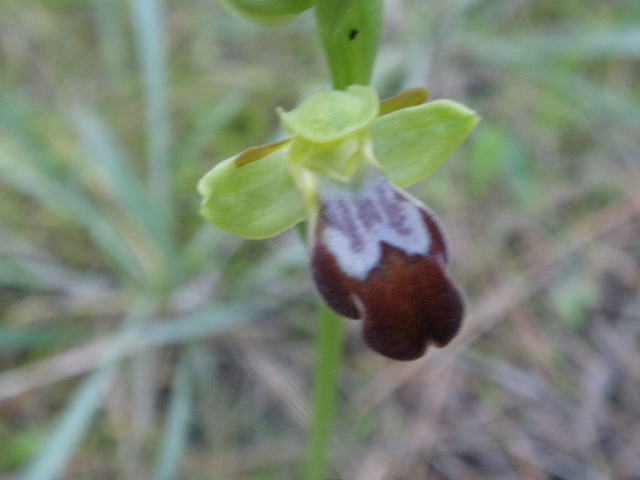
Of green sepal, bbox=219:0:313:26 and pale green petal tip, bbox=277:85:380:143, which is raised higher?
green sepal, bbox=219:0:313:26

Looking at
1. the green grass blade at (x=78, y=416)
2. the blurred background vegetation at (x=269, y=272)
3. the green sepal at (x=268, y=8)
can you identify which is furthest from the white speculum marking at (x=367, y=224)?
the green grass blade at (x=78, y=416)

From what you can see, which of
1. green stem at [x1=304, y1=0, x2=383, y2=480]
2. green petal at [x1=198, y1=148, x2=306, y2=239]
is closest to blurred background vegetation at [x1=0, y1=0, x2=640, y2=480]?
green stem at [x1=304, y1=0, x2=383, y2=480]

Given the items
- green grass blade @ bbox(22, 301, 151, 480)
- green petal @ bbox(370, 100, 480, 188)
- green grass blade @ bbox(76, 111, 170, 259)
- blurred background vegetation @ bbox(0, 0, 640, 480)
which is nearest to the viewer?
green petal @ bbox(370, 100, 480, 188)

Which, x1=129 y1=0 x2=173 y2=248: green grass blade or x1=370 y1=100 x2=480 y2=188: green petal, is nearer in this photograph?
x1=370 y1=100 x2=480 y2=188: green petal

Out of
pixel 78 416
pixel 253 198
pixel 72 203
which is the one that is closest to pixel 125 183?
pixel 72 203

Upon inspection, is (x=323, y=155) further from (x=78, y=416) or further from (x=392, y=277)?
(x=78, y=416)

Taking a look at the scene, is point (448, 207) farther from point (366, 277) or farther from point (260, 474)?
point (366, 277)

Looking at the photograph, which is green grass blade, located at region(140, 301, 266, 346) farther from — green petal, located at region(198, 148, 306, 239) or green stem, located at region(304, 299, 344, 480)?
green petal, located at region(198, 148, 306, 239)
